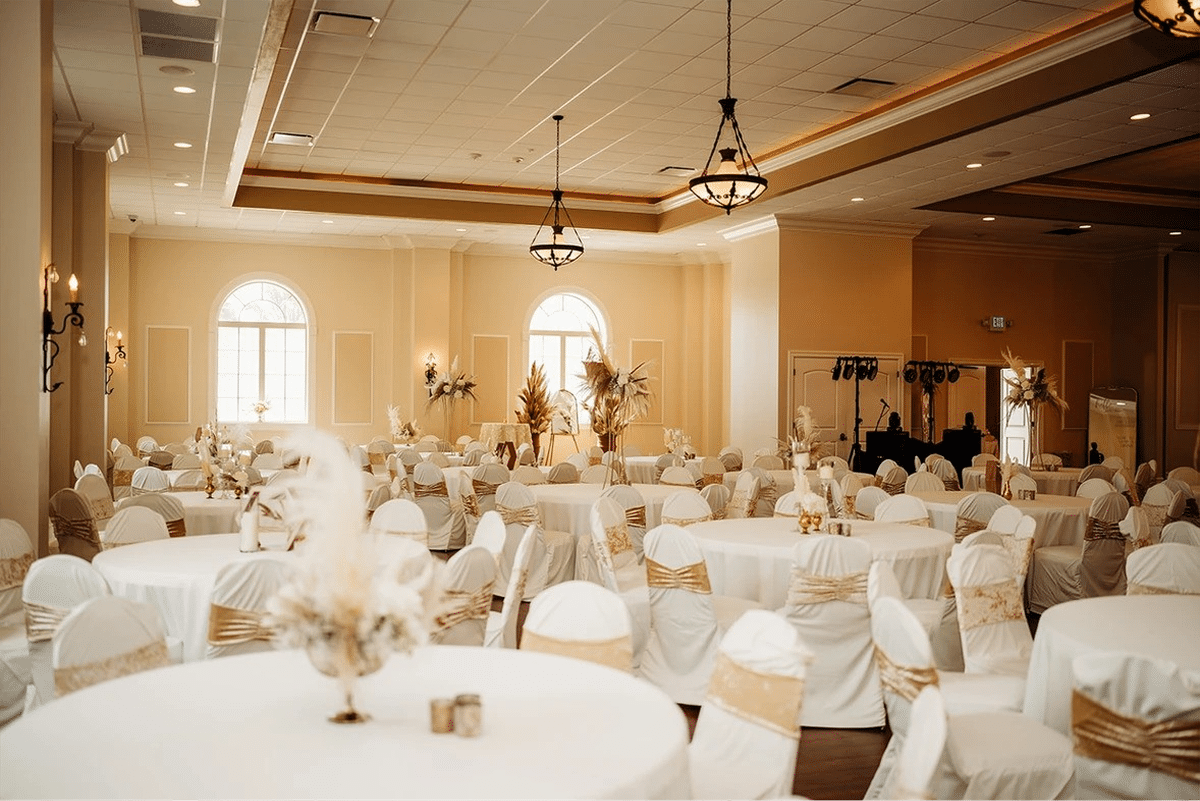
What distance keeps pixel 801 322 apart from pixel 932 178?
3272 mm

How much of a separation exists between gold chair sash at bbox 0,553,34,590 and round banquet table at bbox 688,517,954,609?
11.0 ft

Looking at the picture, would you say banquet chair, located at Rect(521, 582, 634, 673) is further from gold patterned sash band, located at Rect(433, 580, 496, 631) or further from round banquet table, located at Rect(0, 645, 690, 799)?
gold patterned sash band, located at Rect(433, 580, 496, 631)

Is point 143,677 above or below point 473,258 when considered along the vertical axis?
below

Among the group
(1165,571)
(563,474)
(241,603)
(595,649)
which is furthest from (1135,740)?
(563,474)

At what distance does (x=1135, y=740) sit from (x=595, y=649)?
160 centimetres

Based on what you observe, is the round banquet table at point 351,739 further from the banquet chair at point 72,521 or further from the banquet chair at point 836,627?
the banquet chair at point 72,521

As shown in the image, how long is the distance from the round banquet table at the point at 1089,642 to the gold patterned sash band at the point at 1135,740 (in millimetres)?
403

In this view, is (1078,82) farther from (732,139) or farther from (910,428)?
(910,428)

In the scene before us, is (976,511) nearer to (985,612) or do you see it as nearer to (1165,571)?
(1165,571)

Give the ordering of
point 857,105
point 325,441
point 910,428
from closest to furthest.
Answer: point 325,441 < point 857,105 < point 910,428

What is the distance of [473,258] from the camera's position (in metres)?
18.1

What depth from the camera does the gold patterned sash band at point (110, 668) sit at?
9.64ft

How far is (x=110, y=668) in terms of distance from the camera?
3043 millimetres

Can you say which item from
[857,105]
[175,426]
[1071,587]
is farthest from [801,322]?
[175,426]
